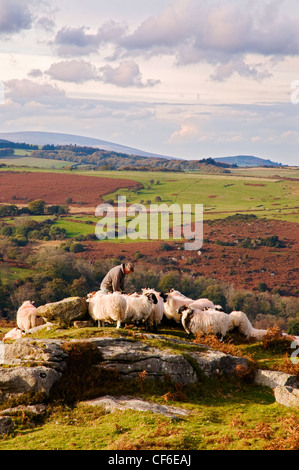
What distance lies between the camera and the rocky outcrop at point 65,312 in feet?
57.2

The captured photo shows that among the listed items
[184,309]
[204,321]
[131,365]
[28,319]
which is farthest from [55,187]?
[131,365]

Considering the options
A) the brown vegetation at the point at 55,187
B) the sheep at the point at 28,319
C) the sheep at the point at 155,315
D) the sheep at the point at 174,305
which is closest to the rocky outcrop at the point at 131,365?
the sheep at the point at 155,315

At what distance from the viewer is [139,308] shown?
17625mm

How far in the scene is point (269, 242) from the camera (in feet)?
401

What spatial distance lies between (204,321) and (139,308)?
2.61m

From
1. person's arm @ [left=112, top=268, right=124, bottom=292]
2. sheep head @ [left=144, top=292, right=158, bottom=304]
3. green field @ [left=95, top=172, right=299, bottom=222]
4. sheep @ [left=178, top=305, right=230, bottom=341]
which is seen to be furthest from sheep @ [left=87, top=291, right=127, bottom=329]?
green field @ [left=95, top=172, right=299, bottom=222]

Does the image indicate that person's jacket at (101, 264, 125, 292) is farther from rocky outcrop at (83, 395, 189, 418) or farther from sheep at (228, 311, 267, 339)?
rocky outcrop at (83, 395, 189, 418)

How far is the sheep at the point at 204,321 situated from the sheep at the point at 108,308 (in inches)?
94.9

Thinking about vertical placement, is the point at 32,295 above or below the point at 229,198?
below

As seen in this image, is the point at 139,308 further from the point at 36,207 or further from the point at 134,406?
the point at 36,207

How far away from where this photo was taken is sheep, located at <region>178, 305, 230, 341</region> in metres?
17.6

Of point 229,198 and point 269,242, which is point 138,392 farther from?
point 229,198
